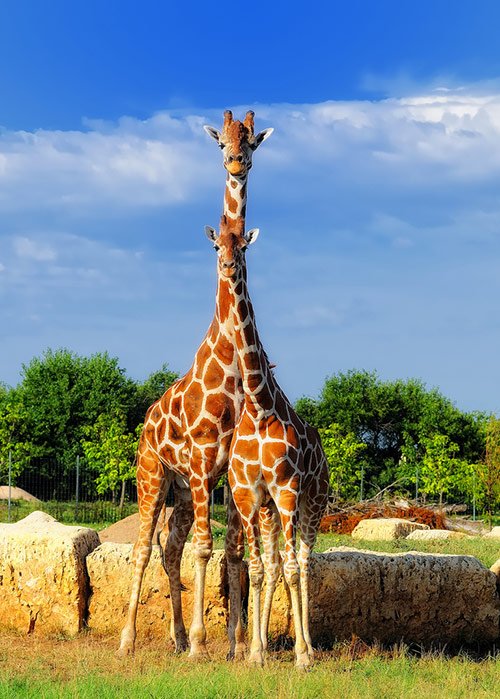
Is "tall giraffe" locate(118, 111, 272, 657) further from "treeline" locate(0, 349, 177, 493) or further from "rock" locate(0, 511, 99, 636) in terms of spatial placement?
"treeline" locate(0, 349, 177, 493)

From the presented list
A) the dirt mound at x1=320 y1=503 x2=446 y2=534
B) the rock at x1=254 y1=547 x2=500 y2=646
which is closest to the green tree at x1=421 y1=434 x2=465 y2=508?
the dirt mound at x1=320 y1=503 x2=446 y2=534

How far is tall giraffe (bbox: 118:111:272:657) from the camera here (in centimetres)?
982

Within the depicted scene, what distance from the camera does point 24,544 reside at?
39.4ft

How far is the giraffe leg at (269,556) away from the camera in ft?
30.3

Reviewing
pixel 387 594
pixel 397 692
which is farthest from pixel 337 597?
pixel 397 692

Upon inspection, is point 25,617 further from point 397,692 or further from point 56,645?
point 397,692

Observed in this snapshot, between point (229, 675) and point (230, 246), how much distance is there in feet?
13.5

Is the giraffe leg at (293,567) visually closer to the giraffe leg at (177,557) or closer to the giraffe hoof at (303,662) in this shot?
the giraffe hoof at (303,662)

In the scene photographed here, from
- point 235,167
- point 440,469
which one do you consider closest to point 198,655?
point 235,167

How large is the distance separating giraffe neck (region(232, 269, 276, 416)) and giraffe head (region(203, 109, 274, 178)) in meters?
1.70

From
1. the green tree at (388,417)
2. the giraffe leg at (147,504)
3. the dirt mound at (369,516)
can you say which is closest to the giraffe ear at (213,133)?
the giraffe leg at (147,504)

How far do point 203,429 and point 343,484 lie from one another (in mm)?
28511

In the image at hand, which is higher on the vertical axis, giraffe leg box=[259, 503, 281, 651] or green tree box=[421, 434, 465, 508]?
green tree box=[421, 434, 465, 508]

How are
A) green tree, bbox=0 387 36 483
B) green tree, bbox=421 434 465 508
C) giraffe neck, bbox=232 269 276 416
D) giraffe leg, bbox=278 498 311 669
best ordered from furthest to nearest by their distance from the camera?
green tree, bbox=421 434 465 508
green tree, bbox=0 387 36 483
giraffe neck, bbox=232 269 276 416
giraffe leg, bbox=278 498 311 669
